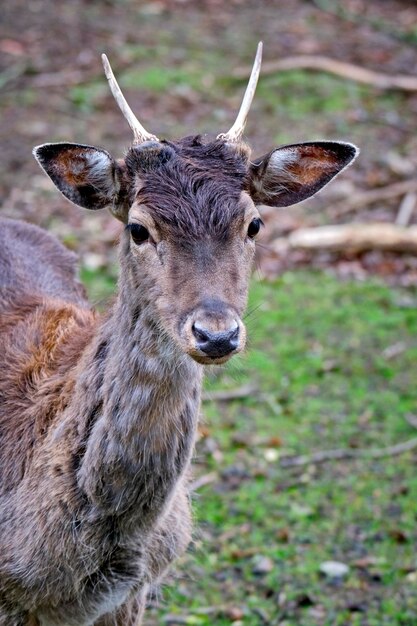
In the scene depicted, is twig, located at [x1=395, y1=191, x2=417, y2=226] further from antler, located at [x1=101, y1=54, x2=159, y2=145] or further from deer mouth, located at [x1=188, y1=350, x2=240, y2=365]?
deer mouth, located at [x1=188, y1=350, x2=240, y2=365]

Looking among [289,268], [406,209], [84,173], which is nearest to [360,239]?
[289,268]

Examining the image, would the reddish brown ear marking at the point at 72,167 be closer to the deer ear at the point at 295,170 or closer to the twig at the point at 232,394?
the deer ear at the point at 295,170

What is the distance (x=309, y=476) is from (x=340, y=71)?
724 centimetres

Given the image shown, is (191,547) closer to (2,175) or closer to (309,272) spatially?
(309,272)

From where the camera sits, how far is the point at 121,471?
158 inches

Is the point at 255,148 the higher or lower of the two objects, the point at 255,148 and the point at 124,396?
the lower

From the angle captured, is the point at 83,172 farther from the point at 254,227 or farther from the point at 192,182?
the point at 254,227

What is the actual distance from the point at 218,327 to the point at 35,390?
126 centimetres

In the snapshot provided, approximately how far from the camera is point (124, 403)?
398cm

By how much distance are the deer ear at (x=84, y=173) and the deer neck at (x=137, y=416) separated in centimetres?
35

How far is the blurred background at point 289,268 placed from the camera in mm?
5887

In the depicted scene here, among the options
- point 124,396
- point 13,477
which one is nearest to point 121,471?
point 124,396

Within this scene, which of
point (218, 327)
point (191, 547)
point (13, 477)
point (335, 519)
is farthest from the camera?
point (335, 519)

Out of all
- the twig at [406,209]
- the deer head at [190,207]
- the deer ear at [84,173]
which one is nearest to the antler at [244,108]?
the deer head at [190,207]
